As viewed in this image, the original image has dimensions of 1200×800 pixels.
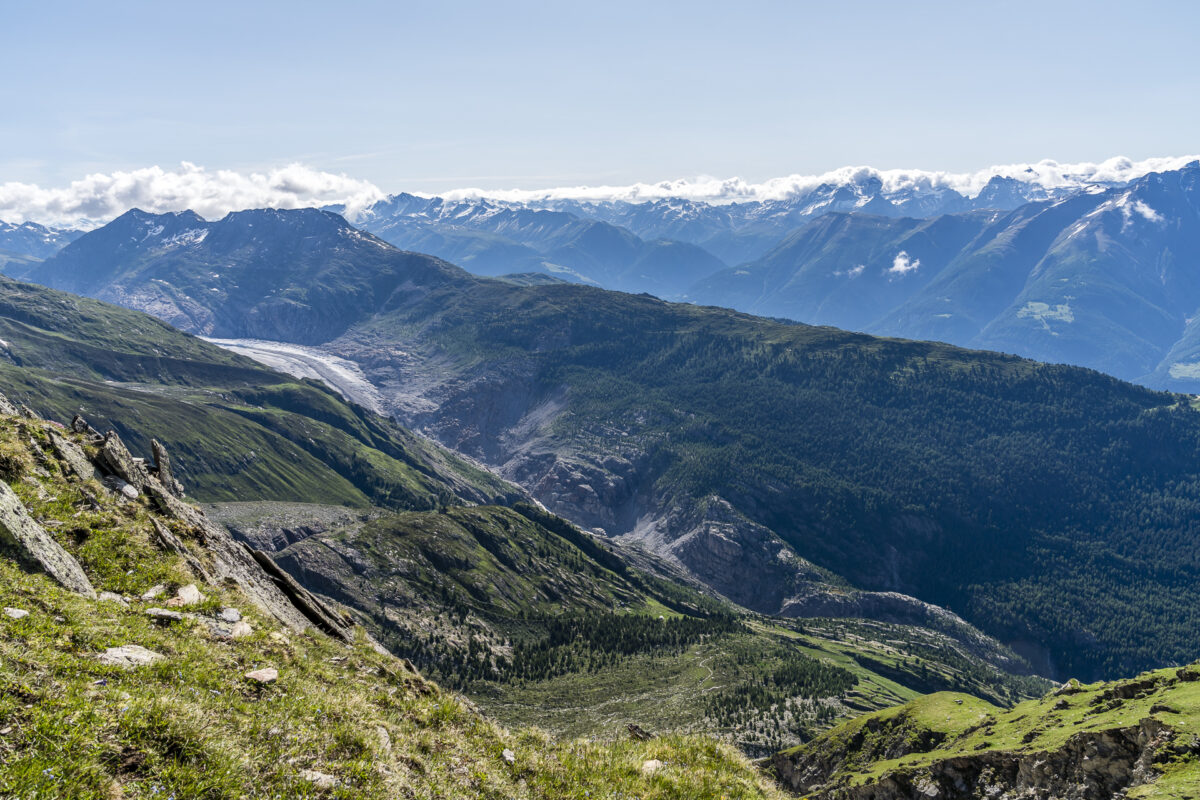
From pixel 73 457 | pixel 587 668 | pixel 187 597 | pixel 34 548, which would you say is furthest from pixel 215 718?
pixel 587 668

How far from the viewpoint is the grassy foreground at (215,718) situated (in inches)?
447

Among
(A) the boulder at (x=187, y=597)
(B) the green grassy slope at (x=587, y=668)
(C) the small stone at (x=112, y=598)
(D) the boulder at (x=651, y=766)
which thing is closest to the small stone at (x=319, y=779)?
(C) the small stone at (x=112, y=598)

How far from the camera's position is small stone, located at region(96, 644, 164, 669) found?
49.2ft

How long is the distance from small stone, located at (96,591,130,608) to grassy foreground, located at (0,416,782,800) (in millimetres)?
383

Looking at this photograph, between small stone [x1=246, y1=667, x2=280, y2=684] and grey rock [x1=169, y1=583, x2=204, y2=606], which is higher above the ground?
small stone [x1=246, y1=667, x2=280, y2=684]

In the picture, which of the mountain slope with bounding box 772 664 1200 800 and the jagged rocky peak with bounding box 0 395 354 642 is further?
the mountain slope with bounding box 772 664 1200 800

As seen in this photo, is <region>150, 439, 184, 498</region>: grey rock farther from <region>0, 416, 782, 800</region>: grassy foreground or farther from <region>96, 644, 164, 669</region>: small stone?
<region>96, 644, 164, 669</region>: small stone

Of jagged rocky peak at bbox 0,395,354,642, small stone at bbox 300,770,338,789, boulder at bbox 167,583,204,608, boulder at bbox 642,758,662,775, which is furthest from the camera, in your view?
jagged rocky peak at bbox 0,395,354,642

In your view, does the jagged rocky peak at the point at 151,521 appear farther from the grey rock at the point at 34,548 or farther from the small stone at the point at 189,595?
the small stone at the point at 189,595

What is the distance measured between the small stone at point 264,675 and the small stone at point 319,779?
4.81m

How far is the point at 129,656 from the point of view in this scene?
15.7 m

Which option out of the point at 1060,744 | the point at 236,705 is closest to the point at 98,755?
the point at 236,705

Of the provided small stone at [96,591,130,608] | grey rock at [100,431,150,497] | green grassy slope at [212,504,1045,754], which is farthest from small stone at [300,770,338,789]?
green grassy slope at [212,504,1045,754]

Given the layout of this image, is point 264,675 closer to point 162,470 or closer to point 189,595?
point 189,595
